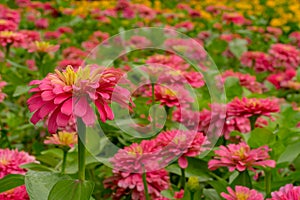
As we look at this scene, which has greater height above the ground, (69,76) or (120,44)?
(120,44)

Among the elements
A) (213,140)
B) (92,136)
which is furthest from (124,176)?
(213,140)

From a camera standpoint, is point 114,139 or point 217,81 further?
point 217,81

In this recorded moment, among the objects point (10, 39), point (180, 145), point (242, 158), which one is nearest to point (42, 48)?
point (10, 39)

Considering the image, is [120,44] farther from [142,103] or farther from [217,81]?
[142,103]

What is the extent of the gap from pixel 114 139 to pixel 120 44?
37.2 inches

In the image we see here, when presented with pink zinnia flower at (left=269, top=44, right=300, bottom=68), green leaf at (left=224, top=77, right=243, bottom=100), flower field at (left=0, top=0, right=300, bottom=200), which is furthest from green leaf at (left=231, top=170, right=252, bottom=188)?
pink zinnia flower at (left=269, top=44, right=300, bottom=68)

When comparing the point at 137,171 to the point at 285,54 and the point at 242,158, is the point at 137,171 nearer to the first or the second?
the point at 242,158

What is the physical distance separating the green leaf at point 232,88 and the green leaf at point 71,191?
85 cm

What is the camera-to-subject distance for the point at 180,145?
1058 millimetres

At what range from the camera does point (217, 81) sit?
5.58 feet

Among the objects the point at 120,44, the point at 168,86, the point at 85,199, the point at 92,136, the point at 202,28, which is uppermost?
the point at 202,28

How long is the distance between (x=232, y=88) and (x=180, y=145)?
558mm

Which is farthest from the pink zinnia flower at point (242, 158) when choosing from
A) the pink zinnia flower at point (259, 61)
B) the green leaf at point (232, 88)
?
the pink zinnia flower at point (259, 61)

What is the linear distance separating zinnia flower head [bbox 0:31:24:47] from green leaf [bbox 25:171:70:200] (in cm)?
90
